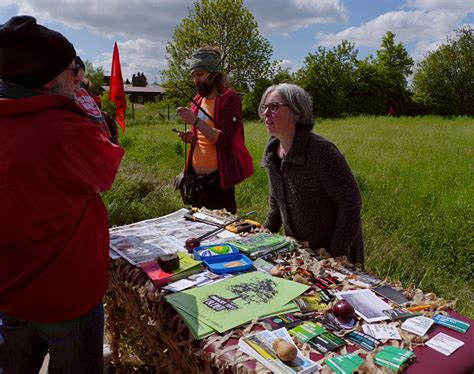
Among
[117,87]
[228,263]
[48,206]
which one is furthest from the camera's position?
[117,87]

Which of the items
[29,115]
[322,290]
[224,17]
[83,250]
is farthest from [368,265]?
[224,17]

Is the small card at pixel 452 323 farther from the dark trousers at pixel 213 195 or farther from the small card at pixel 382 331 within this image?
the dark trousers at pixel 213 195

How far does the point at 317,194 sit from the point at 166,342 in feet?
4.00

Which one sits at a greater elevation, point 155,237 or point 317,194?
point 317,194

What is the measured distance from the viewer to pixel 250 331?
4.74 feet

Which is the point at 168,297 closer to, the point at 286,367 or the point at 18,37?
the point at 286,367

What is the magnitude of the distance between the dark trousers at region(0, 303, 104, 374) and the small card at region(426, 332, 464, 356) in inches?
48.8

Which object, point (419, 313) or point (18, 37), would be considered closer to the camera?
point (18, 37)

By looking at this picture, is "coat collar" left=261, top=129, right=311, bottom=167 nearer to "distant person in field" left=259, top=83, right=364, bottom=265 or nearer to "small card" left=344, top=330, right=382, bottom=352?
"distant person in field" left=259, top=83, right=364, bottom=265

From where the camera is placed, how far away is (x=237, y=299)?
5.40 ft

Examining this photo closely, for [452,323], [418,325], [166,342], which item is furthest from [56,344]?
[452,323]

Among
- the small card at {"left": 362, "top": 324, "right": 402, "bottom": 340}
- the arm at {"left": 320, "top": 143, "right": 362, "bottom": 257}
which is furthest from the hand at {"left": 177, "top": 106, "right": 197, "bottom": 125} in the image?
the small card at {"left": 362, "top": 324, "right": 402, "bottom": 340}

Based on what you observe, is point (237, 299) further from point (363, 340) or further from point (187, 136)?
point (187, 136)

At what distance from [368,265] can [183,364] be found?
2773 mm
